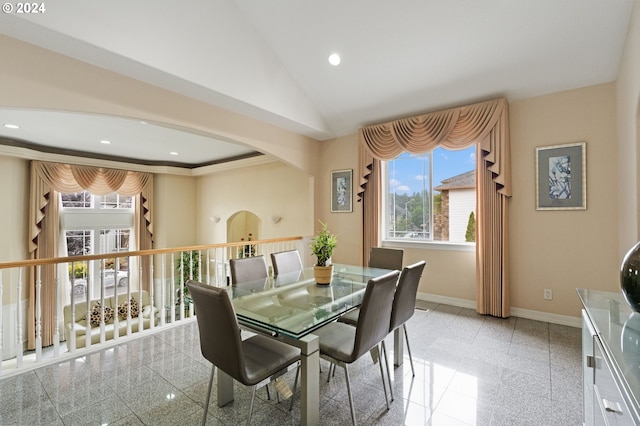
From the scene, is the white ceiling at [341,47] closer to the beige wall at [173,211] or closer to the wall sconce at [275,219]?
the wall sconce at [275,219]

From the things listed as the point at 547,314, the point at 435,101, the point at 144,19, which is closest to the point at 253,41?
the point at 144,19

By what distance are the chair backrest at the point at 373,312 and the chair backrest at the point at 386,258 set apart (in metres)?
1.37

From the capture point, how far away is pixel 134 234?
723 centimetres

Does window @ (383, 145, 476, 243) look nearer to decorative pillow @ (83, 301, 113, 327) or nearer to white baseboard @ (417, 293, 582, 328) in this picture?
white baseboard @ (417, 293, 582, 328)

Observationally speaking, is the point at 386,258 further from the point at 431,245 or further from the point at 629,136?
the point at 629,136

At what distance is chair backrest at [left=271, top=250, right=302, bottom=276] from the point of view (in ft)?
9.87

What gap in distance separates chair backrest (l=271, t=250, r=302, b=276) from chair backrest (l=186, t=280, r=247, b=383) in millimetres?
1426

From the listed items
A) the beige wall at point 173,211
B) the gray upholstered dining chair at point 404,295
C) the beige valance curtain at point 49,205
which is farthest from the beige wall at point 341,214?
the beige valance curtain at point 49,205

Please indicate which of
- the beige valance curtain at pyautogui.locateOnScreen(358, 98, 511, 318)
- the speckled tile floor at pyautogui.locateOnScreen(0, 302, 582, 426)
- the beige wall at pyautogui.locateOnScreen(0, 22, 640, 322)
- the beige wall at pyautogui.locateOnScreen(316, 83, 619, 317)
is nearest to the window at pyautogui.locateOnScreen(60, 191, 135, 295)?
the beige wall at pyautogui.locateOnScreen(0, 22, 640, 322)

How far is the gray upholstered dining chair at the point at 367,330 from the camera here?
162 centimetres

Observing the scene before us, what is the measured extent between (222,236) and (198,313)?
596cm

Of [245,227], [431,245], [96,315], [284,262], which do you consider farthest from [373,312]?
[245,227]

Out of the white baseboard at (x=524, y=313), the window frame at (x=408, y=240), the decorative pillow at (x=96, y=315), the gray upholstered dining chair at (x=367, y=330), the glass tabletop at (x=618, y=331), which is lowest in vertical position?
the decorative pillow at (x=96, y=315)

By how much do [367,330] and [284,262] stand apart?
1.58 metres
